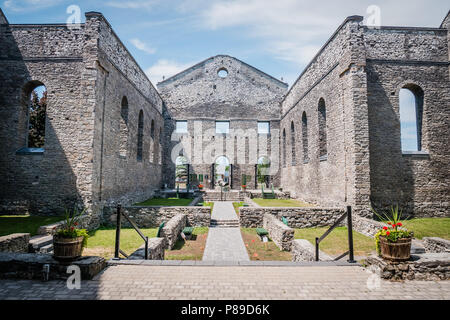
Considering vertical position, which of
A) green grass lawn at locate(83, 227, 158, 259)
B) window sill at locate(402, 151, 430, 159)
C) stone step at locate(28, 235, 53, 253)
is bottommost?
green grass lawn at locate(83, 227, 158, 259)

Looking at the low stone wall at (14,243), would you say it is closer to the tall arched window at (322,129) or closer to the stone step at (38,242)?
the stone step at (38,242)

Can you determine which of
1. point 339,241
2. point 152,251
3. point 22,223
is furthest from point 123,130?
point 339,241

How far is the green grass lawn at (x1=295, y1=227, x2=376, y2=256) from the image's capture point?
290 inches

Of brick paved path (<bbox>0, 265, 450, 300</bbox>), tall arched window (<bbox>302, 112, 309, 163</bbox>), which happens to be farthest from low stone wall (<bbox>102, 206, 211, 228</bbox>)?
tall arched window (<bbox>302, 112, 309, 163</bbox>)

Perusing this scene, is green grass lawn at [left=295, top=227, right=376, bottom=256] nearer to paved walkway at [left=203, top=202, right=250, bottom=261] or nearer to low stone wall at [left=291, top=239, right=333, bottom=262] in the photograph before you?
low stone wall at [left=291, top=239, right=333, bottom=262]

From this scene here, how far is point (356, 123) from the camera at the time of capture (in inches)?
410

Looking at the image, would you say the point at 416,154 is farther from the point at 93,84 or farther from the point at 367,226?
the point at 93,84

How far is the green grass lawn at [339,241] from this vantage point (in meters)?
7.37

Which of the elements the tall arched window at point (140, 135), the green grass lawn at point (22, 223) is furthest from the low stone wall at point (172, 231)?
the tall arched window at point (140, 135)

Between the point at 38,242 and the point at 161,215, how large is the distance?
4.74 meters

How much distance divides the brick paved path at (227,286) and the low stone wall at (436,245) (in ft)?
8.54

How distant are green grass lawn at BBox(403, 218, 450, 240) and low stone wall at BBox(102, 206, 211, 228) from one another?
7995 mm

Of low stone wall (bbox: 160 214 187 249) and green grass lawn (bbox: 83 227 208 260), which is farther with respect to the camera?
low stone wall (bbox: 160 214 187 249)
